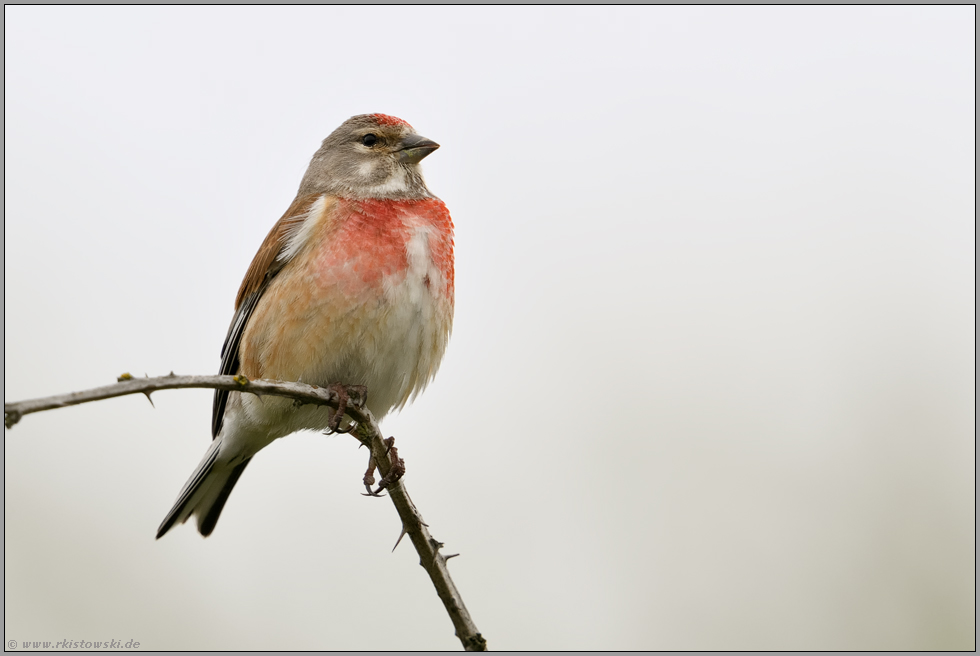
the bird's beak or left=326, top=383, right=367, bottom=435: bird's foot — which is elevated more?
the bird's beak

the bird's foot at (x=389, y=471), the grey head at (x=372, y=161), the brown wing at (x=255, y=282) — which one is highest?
the grey head at (x=372, y=161)

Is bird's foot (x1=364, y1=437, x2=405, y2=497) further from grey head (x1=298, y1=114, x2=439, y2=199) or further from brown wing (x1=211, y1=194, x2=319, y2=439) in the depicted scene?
grey head (x1=298, y1=114, x2=439, y2=199)

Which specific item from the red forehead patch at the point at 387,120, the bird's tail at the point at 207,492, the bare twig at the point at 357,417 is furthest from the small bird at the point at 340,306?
the bare twig at the point at 357,417

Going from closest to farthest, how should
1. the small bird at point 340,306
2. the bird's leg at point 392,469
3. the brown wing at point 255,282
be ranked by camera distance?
the bird's leg at point 392,469 → the small bird at point 340,306 → the brown wing at point 255,282

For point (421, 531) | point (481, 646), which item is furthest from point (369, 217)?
point (481, 646)

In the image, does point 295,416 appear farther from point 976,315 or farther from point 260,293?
point 976,315

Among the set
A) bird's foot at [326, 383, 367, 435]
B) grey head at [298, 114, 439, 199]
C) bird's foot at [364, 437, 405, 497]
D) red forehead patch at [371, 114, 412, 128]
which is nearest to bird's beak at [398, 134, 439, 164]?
grey head at [298, 114, 439, 199]

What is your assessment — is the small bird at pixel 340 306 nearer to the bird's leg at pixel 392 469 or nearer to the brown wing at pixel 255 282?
the brown wing at pixel 255 282

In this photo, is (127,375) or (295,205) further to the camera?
(295,205)

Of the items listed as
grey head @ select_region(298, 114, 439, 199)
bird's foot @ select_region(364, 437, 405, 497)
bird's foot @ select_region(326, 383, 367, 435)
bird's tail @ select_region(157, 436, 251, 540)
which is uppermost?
grey head @ select_region(298, 114, 439, 199)
